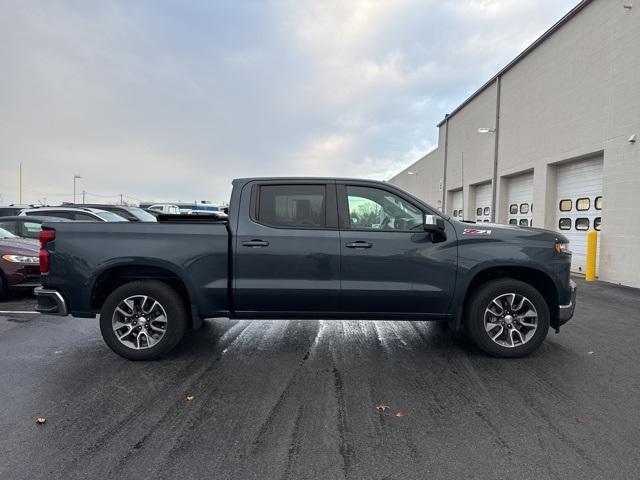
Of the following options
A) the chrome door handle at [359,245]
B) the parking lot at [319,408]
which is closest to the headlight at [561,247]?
the parking lot at [319,408]

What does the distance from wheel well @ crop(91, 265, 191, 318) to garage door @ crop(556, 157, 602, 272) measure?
11.1 metres

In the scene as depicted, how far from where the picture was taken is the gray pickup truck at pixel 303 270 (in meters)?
4.20

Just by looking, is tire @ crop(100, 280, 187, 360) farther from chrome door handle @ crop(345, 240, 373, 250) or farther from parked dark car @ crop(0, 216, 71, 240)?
parked dark car @ crop(0, 216, 71, 240)

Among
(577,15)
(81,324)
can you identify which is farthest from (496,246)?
(577,15)

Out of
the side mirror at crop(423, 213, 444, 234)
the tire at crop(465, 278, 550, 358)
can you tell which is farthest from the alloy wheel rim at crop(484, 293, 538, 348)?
the side mirror at crop(423, 213, 444, 234)

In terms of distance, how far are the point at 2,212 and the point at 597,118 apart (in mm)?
18846

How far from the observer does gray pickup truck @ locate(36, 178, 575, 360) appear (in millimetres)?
4195

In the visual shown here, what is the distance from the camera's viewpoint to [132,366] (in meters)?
4.18

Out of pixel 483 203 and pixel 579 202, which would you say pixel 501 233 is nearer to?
pixel 579 202

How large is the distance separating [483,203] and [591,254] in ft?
28.5

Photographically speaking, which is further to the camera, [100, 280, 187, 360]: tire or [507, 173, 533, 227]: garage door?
[507, 173, 533, 227]: garage door

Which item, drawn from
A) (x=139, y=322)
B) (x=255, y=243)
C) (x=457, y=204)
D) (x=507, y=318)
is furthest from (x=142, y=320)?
(x=457, y=204)

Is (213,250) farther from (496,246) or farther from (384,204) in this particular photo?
(496,246)

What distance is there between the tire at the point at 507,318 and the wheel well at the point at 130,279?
10.2 ft
